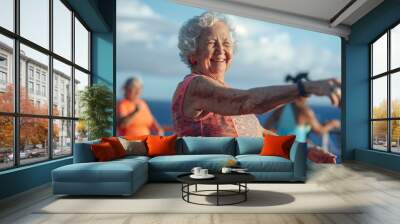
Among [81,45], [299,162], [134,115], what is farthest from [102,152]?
[134,115]

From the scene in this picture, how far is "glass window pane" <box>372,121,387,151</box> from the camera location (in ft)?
27.9

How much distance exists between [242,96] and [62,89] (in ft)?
14.7

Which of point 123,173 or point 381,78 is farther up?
point 381,78

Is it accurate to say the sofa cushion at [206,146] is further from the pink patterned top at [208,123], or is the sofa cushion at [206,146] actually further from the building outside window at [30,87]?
the building outside window at [30,87]

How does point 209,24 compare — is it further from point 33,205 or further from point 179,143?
point 33,205

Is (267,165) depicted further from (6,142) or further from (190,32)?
(190,32)

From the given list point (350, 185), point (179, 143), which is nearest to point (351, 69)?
point (350, 185)

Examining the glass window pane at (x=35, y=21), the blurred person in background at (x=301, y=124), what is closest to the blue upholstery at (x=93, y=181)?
the glass window pane at (x=35, y=21)

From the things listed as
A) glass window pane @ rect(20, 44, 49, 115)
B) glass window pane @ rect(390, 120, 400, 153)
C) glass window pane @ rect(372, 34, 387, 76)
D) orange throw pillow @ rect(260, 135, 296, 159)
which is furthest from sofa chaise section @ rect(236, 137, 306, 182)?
glass window pane @ rect(372, 34, 387, 76)

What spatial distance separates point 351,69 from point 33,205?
8.03 metres

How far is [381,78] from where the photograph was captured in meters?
8.77

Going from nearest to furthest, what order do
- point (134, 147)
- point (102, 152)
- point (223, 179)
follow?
point (223, 179), point (102, 152), point (134, 147)

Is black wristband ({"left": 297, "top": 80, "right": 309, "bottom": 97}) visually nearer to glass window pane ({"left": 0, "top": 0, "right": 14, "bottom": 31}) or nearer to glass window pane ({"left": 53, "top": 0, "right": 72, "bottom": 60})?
glass window pane ({"left": 53, "top": 0, "right": 72, "bottom": 60})

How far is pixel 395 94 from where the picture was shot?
26.5 feet
